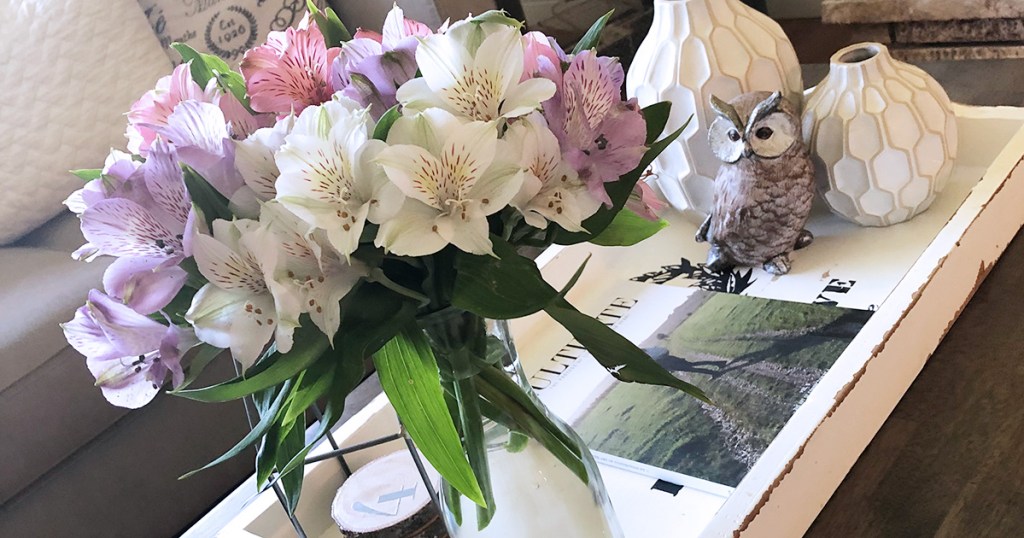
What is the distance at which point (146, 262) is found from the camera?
0.45m

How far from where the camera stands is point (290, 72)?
506mm

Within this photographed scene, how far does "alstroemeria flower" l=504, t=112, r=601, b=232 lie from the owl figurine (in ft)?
1.78

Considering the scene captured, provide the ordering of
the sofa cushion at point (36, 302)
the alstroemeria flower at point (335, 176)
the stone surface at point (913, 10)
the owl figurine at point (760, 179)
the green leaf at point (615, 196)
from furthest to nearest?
1. the stone surface at point (913, 10)
2. the sofa cushion at point (36, 302)
3. the owl figurine at point (760, 179)
4. the green leaf at point (615, 196)
5. the alstroemeria flower at point (335, 176)

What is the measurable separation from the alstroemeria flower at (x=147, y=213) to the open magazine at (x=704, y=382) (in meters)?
0.54

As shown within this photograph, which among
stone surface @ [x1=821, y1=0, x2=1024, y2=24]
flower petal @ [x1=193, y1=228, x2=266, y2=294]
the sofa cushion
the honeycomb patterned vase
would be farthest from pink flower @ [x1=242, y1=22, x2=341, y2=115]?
stone surface @ [x1=821, y1=0, x2=1024, y2=24]

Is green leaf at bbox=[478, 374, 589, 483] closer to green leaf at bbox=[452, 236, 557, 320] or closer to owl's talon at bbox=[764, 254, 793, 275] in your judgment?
green leaf at bbox=[452, 236, 557, 320]

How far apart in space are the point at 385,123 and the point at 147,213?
122 mm

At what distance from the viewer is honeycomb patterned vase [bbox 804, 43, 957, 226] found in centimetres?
100

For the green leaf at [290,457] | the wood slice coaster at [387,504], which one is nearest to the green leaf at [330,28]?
the green leaf at [290,457]

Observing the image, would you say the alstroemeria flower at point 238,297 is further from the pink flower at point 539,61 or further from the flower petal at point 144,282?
the pink flower at point 539,61

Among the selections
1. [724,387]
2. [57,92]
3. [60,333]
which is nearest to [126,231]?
[724,387]

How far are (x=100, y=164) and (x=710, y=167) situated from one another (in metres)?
1.06

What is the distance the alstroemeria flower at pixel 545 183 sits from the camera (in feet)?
1.49

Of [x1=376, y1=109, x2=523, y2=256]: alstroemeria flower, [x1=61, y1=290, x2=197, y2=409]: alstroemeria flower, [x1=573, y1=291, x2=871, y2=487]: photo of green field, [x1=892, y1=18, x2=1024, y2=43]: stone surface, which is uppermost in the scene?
[x1=376, y1=109, x2=523, y2=256]: alstroemeria flower
